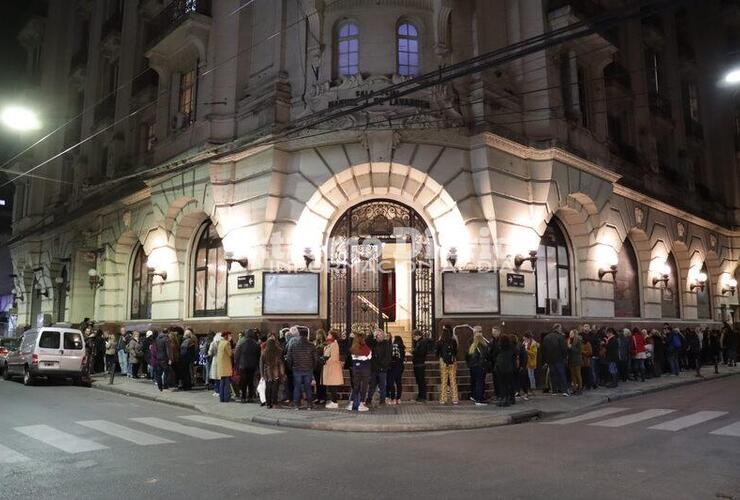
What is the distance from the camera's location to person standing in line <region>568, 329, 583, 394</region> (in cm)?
1712

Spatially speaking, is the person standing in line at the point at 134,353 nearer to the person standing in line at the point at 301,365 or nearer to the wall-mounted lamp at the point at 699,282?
the person standing in line at the point at 301,365

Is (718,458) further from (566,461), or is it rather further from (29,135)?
(29,135)

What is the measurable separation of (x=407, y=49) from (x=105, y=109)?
58.4 ft

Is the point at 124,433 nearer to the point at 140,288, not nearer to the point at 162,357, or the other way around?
the point at 162,357

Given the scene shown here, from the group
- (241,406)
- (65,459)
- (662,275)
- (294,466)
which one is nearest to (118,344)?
(241,406)

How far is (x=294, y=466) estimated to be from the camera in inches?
316

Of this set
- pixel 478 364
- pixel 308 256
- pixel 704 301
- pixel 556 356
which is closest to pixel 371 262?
pixel 308 256

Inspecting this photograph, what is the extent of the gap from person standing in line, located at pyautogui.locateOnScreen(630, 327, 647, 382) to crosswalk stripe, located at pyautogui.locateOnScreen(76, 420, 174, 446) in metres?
16.2

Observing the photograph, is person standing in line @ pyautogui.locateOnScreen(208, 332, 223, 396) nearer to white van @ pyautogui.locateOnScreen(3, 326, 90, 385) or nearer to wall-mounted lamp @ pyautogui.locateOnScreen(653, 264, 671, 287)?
white van @ pyautogui.locateOnScreen(3, 326, 90, 385)

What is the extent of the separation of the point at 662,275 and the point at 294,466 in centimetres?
2278

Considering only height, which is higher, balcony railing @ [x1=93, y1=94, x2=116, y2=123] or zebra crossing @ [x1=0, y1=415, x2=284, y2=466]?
balcony railing @ [x1=93, y1=94, x2=116, y2=123]

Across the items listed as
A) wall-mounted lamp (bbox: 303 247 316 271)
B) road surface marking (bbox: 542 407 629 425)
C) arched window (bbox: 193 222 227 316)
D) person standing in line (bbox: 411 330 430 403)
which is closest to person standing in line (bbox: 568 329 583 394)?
road surface marking (bbox: 542 407 629 425)

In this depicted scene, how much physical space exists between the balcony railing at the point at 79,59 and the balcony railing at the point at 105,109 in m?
4.10

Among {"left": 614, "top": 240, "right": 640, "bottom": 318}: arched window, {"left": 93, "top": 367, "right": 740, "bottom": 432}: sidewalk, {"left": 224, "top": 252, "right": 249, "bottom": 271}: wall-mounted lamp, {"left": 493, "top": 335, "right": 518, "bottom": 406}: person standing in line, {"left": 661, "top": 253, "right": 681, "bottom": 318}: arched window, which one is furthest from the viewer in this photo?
{"left": 661, "top": 253, "right": 681, "bottom": 318}: arched window
